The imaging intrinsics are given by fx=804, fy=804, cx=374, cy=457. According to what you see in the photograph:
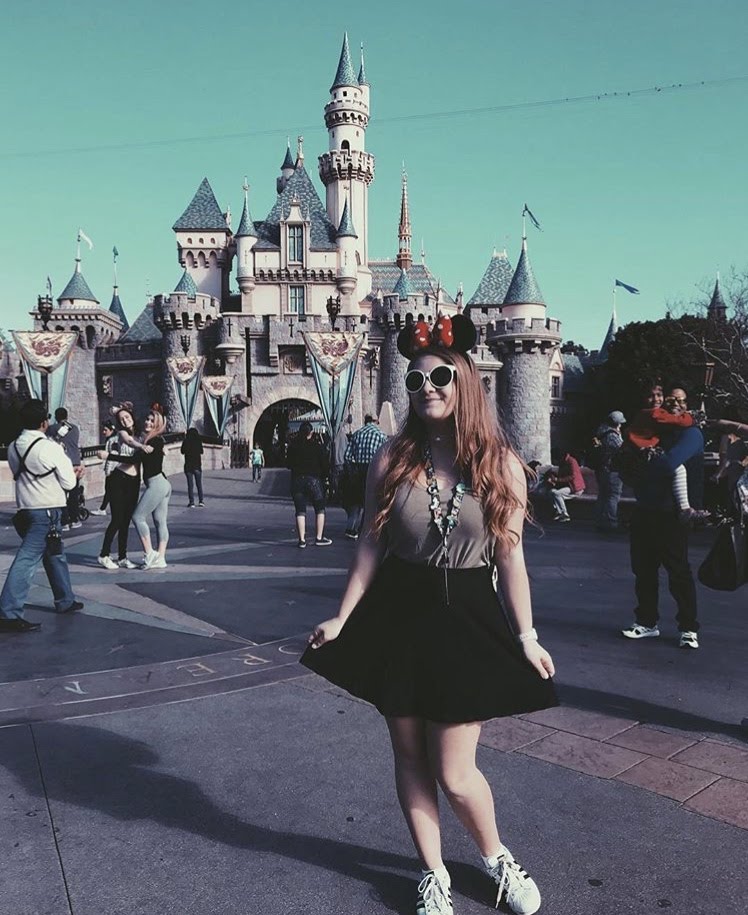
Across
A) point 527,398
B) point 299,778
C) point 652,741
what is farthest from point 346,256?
point 299,778

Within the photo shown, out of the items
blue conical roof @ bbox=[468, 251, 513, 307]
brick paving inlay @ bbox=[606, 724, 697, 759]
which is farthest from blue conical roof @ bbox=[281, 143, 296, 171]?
brick paving inlay @ bbox=[606, 724, 697, 759]

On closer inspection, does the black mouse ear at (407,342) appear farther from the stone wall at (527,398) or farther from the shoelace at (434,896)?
the stone wall at (527,398)

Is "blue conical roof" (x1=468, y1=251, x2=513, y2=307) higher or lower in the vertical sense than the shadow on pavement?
higher

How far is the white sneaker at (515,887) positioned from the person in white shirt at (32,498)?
4101 mm

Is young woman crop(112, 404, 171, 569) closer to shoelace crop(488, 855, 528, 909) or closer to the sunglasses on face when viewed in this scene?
the sunglasses on face

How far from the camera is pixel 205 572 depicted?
754cm

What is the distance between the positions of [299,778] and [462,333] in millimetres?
1841

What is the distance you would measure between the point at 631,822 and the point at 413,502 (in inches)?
54.9

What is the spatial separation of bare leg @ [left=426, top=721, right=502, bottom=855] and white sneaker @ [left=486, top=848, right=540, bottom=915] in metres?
0.09

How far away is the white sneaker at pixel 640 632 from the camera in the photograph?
16.8 feet

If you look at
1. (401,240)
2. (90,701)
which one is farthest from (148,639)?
(401,240)

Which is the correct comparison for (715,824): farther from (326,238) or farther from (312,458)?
(326,238)

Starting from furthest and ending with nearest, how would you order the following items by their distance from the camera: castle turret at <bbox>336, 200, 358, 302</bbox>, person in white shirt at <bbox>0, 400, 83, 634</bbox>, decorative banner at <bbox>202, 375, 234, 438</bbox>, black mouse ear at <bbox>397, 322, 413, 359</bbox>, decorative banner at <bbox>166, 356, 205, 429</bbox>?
castle turret at <bbox>336, 200, 358, 302</bbox> → decorative banner at <bbox>202, 375, 234, 438</bbox> → decorative banner at <bbox>166, 356, 205, 429</bbox> → person in white shirt at <bbox>0, 400, 83, 634</bbox> → black mouse ear at <bbox>397, 322, 413, 359</bbox>

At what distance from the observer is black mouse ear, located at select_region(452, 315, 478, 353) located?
92.7 inches
